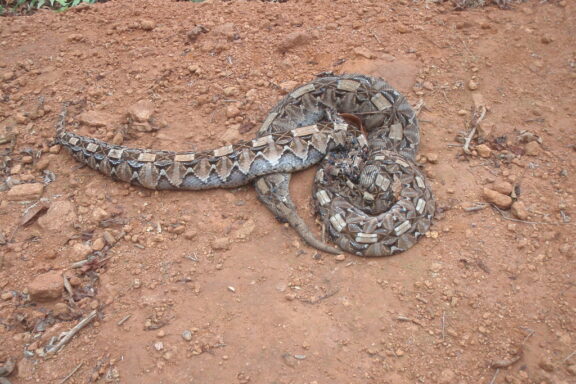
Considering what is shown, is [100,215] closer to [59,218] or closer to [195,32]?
[59,218]

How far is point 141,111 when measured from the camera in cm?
823

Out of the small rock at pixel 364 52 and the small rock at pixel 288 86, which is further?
the small rock at pixel 364 52

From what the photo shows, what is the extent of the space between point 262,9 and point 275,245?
19.7ft

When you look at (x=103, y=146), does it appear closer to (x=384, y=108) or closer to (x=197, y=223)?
(x=197, y=223)

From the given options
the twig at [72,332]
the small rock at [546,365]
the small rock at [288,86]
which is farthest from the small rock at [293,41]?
the small rock at [546,365]

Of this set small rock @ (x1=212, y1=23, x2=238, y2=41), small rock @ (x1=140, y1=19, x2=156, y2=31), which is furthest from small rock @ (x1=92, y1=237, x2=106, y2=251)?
small rock @ (x1=140, y1=19, x2=156, y2=31)

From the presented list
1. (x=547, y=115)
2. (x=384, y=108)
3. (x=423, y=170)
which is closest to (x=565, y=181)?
(x=547, y=115)

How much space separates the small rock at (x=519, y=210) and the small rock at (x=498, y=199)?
0.09 metres

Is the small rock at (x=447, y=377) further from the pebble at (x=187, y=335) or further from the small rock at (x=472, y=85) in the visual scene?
the small rock at (x=472, y=85)

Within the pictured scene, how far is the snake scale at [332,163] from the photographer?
6.46m

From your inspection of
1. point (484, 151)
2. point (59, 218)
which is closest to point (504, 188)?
point (484, 151)

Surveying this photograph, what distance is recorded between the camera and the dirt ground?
526cm

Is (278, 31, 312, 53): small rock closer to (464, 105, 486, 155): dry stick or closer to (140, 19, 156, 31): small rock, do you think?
(140, 19, 156, 31): small rock

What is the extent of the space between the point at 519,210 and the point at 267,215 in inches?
141
